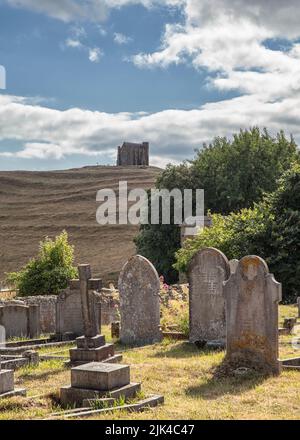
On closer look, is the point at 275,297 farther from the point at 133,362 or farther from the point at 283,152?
the point at 283,152

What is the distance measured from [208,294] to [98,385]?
18.4 feet

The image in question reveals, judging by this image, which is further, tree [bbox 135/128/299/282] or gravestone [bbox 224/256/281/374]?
tree [bbox 135/128/299/282]

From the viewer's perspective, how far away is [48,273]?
2909 centimetres

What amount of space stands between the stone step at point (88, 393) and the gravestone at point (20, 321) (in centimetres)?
879

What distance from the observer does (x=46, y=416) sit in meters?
7.86

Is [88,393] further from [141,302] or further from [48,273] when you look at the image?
[48,273]

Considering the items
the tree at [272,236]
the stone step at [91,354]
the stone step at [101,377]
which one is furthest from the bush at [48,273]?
the stone step at [101,377]

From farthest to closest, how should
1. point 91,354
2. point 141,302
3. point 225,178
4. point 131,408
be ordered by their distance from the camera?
point 225,178
point 141,302
point 91,354
point 131,408

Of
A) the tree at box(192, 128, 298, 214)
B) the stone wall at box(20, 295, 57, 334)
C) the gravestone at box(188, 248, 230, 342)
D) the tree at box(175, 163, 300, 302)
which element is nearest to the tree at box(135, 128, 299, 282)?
the tree at box(192, 128, 298, 214)

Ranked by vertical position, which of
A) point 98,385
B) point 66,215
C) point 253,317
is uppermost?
point 66,215

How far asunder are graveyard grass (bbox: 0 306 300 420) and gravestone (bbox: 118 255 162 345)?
5.36ft

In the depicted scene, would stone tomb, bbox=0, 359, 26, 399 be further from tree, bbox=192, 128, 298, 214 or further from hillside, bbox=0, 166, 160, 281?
hillside, bbox=0, 166, 160, 281

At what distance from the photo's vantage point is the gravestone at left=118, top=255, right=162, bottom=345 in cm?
1474

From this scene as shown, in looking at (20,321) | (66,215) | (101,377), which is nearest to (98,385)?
(101,377)
